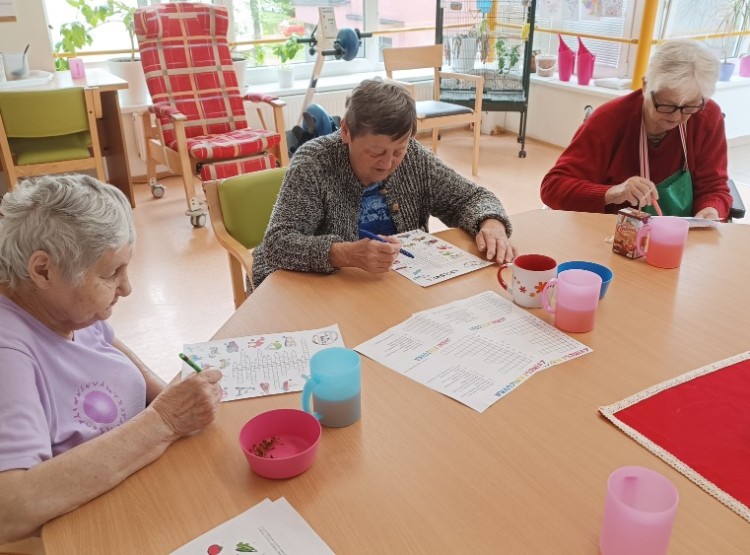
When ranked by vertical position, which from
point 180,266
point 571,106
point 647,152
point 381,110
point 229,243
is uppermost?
point 381,110

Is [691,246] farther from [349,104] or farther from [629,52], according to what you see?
[629,52]

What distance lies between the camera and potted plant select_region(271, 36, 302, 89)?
201 inches

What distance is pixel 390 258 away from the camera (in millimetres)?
1554

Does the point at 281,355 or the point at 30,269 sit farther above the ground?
the point at 30,269

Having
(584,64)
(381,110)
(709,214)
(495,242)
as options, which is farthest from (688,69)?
(584,64)

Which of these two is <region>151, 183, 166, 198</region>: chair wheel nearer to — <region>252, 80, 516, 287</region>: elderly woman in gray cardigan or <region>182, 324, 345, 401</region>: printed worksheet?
<region>252, 80, 516, 287</region>: elderly woman in gray cardigan

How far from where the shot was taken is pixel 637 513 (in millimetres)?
779

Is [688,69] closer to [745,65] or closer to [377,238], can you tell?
[377,238]

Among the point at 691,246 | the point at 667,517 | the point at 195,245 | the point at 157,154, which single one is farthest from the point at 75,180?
the point at 157,154

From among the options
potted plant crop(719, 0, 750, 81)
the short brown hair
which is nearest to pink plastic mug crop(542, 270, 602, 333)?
the short brown hair

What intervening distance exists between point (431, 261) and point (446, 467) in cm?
78

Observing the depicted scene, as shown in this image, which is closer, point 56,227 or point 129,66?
point 56,227

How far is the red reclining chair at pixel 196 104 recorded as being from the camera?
3.85m

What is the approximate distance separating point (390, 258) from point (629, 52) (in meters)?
4.42
